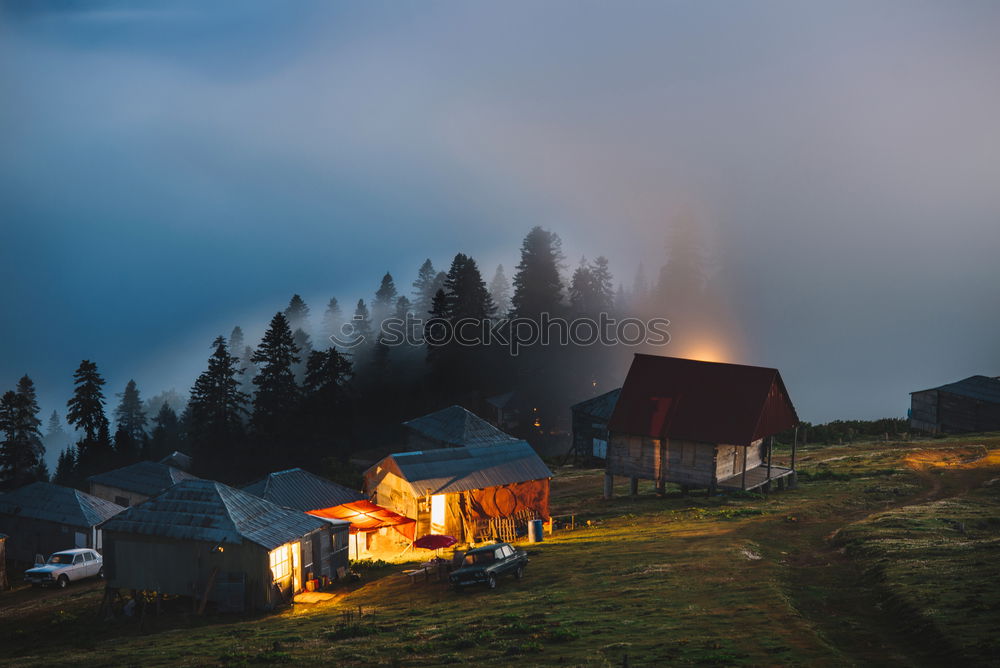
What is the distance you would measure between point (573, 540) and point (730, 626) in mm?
19725

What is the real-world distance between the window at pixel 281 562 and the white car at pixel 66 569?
15.6m

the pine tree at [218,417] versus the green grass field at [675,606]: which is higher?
the pine tree at [218,417]

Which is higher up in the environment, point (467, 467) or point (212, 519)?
point (467, 467)

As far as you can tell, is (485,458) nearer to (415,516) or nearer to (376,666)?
(415,516)

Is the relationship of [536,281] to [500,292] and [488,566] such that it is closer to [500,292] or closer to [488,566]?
[500,292]

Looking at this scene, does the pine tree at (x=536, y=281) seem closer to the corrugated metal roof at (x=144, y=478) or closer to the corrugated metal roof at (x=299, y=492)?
the corrugated metal roof at (x=144, y=478)

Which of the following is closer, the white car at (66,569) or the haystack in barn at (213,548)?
the haystack in barn at (213,548)

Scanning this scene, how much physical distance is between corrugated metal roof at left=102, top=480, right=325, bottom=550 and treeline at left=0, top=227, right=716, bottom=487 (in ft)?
121

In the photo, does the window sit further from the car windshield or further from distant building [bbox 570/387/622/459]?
distant building [bbox 570/387/622/459]

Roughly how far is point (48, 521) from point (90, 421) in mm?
45010

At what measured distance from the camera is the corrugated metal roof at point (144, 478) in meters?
67.6

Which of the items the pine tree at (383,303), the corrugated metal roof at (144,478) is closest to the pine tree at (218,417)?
the corrugated metal roof at (144,478)

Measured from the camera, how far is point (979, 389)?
81375mm

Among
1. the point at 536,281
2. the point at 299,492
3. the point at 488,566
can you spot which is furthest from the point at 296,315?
the point at 488,566
